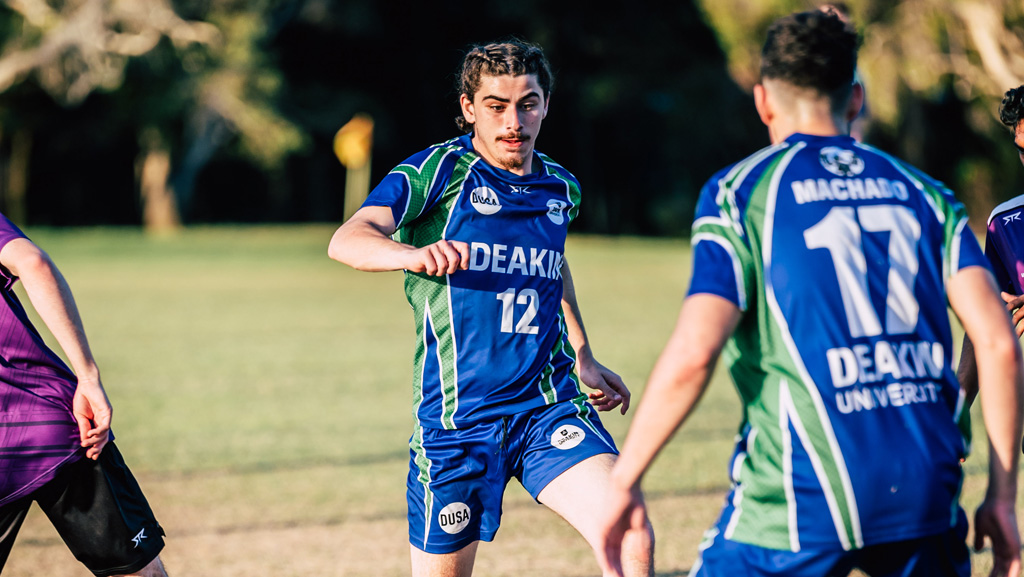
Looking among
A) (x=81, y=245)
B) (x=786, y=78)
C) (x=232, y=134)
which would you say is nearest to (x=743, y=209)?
(x=786, y=78)

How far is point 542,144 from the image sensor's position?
4769cm

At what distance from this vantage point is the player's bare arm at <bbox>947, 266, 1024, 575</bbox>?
2555 millimetres

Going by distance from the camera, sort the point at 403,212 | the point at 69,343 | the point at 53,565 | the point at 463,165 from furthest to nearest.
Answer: the point at 53,565, the point at 463,165, the point at 403,212, the point at 69,343

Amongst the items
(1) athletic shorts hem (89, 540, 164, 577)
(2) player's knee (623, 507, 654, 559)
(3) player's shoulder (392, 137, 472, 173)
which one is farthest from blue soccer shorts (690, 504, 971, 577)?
(1) athletic shorts hem (89, 540, 164, 577)

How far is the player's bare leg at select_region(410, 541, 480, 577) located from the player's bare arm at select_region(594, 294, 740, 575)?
62.7 inches

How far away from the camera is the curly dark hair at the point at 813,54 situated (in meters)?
2.61

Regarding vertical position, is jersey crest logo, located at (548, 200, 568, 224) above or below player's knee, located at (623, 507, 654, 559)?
above

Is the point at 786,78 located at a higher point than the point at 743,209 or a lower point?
higher

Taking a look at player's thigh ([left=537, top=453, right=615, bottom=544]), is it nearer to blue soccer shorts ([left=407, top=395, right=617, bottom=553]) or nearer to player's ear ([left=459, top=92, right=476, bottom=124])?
blue soccer shorts ([left=407, top=395, right=617, bottom=553])

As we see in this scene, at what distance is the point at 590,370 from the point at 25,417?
6.78ft

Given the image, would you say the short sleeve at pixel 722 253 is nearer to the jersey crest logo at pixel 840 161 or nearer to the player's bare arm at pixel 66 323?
the jersey crest logo at pixel 840 161

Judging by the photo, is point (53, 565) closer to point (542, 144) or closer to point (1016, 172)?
point (1016, 172)

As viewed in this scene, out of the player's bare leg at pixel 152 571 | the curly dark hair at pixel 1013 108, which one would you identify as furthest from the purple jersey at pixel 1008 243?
the player's bare leg at pixel 152 571

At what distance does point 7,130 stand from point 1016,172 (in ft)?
114
